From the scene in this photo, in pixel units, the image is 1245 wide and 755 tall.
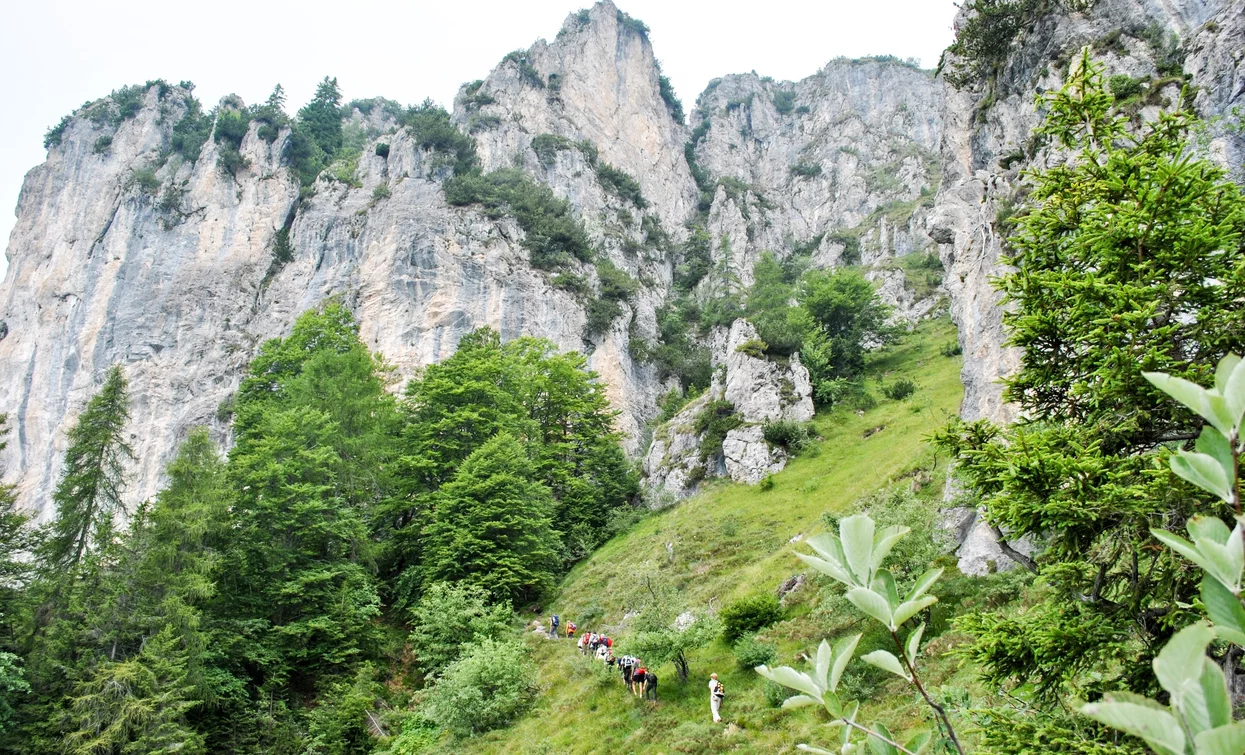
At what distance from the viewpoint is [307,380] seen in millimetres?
27234

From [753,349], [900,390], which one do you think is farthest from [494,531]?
[900,390]

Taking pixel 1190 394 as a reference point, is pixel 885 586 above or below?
below

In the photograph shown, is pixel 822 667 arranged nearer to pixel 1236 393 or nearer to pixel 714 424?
pixel 1236 393

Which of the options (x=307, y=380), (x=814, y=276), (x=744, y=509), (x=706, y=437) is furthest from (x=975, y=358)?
(x=814, y=276)

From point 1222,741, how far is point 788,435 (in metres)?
29.0

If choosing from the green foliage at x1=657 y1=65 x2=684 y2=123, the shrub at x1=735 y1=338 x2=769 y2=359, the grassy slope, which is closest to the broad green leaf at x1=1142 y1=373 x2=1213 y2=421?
the grassy slope

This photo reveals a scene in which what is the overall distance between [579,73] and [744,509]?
57.6 meters

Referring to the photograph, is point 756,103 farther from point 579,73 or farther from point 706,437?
point 706,437

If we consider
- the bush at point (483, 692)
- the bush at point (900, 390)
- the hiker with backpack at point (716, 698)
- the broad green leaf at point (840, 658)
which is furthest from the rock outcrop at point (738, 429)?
the broad green leaf at point (840, 658)

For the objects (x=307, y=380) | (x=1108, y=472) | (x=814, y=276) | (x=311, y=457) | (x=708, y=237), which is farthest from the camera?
(x=708, y=237)

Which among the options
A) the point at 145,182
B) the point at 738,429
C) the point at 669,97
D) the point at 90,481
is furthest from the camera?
the point at 669,97

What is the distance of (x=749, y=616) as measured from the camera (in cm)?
1496

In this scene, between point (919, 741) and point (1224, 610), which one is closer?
point (1224, 610)

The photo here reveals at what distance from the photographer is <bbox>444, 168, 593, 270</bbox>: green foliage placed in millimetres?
47656
